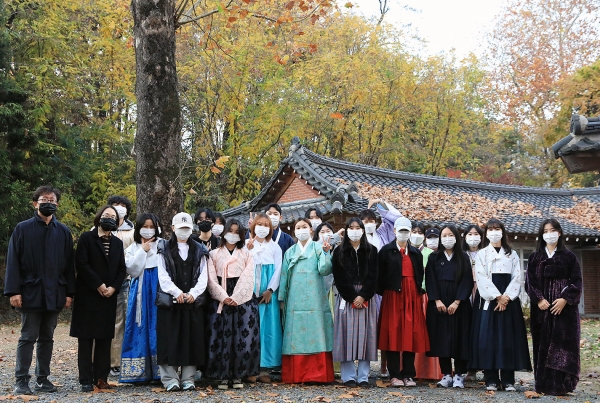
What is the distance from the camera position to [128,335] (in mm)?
7320

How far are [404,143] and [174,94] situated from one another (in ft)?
74.3

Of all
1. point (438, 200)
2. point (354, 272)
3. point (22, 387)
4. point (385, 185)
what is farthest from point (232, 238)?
point (438, 200)

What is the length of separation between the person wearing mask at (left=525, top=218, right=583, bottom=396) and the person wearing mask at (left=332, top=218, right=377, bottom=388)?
176cm

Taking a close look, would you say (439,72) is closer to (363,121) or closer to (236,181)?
(363,121)

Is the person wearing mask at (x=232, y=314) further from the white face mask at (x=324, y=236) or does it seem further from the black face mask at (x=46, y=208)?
the black face mask at (x=46, y=208)

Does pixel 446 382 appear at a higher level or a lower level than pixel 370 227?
lower

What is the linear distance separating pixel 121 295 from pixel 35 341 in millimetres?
1451

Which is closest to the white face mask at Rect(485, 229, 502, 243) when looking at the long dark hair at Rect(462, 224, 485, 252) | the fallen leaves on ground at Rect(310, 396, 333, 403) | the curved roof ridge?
the long dark hair at Rect(462, 224, 485, 252)

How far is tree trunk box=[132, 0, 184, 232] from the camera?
870 cm

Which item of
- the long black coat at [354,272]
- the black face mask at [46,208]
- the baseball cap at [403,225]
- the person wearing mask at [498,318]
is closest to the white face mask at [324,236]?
the long black coat at [354,272]

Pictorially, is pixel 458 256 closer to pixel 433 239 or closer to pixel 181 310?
pixel 433 239

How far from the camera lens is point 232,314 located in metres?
7.41

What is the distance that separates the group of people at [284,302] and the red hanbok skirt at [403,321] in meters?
0.02

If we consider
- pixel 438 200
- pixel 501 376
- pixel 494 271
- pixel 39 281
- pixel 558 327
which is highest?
pixel 438 200
